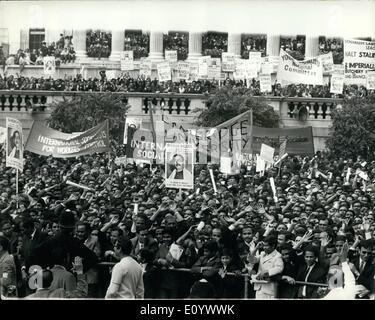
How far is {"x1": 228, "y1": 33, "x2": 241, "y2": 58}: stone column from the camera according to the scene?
Result: 171ft

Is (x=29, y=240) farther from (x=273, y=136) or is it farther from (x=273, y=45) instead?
(x=273, y=45)

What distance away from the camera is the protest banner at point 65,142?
27.2 m

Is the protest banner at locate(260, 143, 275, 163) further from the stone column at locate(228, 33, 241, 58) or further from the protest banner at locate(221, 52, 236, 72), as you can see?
the stone column at locate(228, 33, 241, 58)

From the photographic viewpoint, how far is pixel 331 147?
39.2 metres

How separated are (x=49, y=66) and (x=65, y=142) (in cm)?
2179

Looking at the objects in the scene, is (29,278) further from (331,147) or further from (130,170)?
(331,147)

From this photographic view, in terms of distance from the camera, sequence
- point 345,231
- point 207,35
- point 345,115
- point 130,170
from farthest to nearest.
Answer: point 207,35 → point 345,115 → point 130,170 → point 345,231

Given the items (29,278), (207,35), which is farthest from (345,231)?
(207,35)

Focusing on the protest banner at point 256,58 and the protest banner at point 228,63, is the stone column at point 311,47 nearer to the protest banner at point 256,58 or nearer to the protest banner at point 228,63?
the protest banner at point 228,63

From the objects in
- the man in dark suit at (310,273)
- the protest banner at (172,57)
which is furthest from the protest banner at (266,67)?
the man in dark suit at (310,273)

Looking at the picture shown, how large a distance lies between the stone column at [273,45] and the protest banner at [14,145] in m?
28.6

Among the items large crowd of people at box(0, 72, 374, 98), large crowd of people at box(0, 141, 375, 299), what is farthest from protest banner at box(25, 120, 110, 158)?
large crowd of people at box(0, 72, 374, 98)

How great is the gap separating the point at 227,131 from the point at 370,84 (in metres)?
5.76

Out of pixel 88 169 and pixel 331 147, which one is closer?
pixel 88 169
